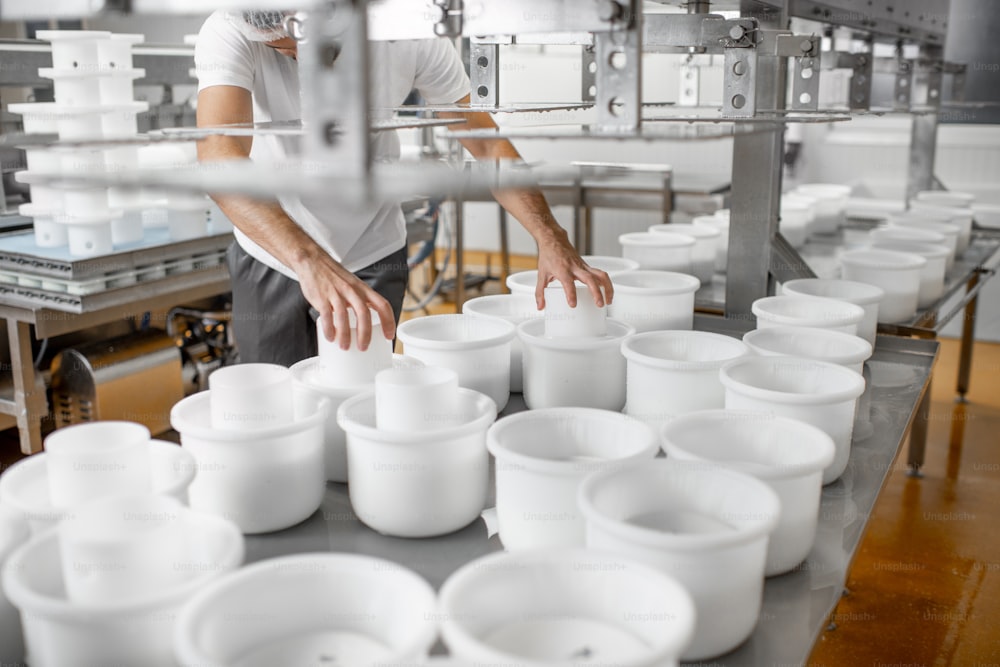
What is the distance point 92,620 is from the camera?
75cm

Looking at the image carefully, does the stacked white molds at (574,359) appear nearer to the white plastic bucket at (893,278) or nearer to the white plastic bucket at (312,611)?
the white plastic bucket at (312,611)

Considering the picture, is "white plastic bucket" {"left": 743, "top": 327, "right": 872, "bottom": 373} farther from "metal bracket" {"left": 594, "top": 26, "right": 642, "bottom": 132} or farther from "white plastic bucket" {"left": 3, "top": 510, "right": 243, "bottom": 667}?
"white plastic bucket" {"left": 3, "top": 510, "right": 243, "bottom": 667}

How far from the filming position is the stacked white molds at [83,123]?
2.37 m

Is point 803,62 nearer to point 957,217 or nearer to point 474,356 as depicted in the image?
point 474,356

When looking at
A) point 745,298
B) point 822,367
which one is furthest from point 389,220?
point 822,367

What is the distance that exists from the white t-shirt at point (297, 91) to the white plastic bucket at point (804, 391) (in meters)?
0.79

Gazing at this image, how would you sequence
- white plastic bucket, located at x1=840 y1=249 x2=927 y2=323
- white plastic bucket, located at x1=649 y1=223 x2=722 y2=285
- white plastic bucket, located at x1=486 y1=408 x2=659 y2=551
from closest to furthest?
1. white plastic bucket, located at x1=486 y1=408 x2=659 y2=551
2. white plastic bucket, located at x1=840 y1=249 x2=927 y2=323
3. white plastic bucket, located at x1=649 y1=223 x2=722 y2=285

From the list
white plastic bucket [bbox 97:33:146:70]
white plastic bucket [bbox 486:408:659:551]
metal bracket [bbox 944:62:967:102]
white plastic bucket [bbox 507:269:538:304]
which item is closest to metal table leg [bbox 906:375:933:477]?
metal bracket [bbox 944:62:967:102]

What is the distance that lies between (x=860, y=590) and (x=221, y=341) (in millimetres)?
2346

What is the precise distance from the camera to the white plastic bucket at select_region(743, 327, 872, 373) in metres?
1.48

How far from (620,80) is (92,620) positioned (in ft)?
2.63

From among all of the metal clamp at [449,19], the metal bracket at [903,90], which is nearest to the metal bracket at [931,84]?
the metal bracket at [903,90]

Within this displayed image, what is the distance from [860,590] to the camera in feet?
8.15

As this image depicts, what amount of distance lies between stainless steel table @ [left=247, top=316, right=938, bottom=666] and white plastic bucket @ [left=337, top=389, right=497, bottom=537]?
3 cm
